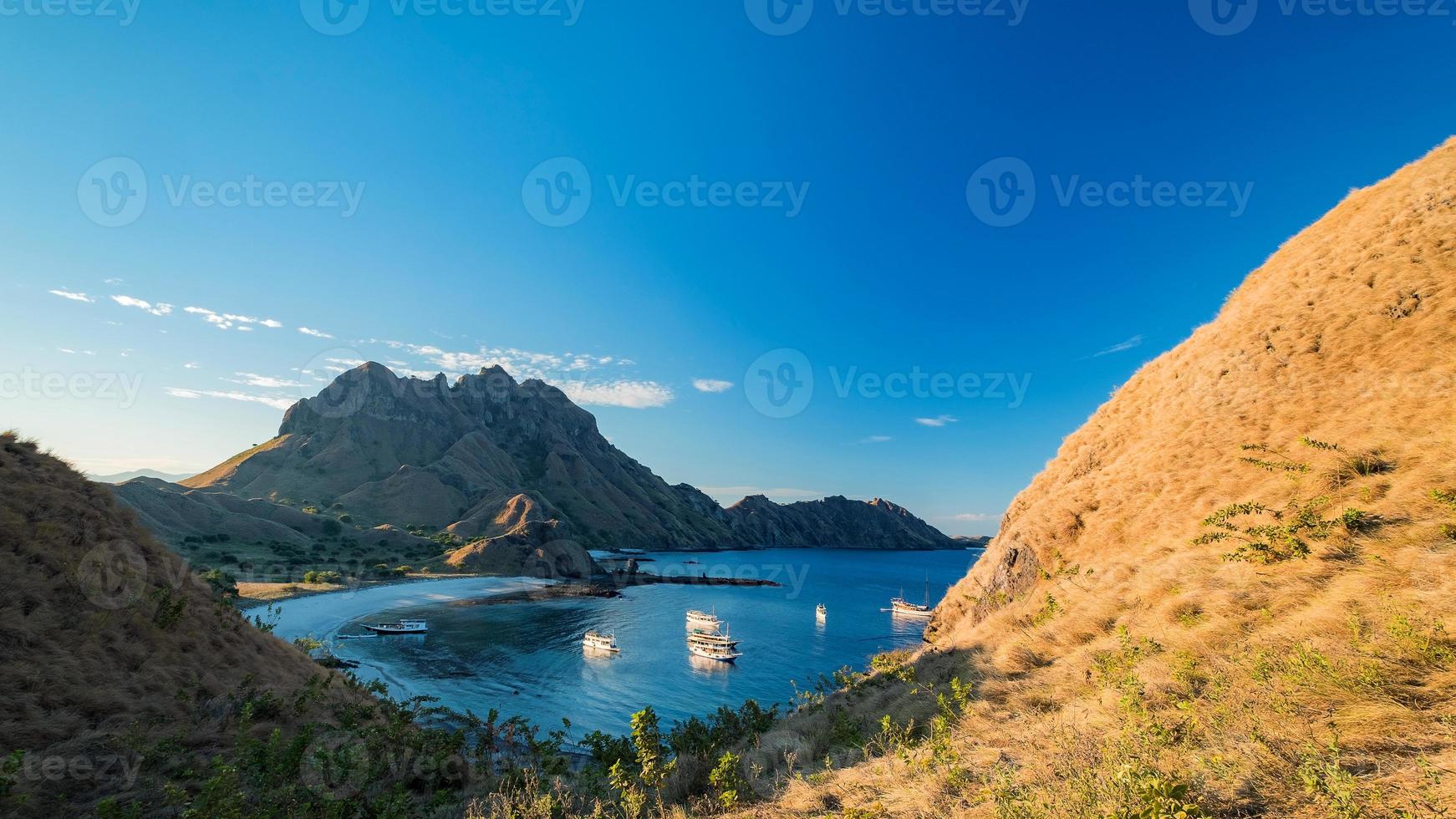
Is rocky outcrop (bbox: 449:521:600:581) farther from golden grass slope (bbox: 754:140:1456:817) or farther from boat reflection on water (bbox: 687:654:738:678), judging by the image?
golden grass slope (bbox: 754:140:1456:817)

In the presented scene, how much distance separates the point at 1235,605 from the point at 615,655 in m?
64.8

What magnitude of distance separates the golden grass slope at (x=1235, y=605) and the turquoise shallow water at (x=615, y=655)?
21174 mm

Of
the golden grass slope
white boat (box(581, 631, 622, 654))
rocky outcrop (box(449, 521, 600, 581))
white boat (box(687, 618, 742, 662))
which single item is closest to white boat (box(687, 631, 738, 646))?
white boat (box(687, 618, 742, 662))

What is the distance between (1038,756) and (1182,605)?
6.02m

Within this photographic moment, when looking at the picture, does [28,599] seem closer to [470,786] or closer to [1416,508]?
[470,786]

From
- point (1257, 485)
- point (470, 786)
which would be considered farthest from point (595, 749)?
point (1257, 485)

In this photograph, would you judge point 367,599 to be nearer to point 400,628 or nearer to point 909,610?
point 400,628

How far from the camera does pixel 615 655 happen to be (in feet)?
211

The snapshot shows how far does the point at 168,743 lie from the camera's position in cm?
1048

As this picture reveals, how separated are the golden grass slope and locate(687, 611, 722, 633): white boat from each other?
61.7 m

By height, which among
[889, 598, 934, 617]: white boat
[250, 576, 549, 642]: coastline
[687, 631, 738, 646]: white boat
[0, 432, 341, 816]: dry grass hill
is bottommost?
[250, 576, 549, 642]: coastline

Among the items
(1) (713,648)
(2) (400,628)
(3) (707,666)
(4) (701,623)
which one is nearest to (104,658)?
(3) (707,666)

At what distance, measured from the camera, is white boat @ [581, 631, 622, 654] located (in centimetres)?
6400

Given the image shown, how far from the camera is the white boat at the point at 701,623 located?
7851cm
